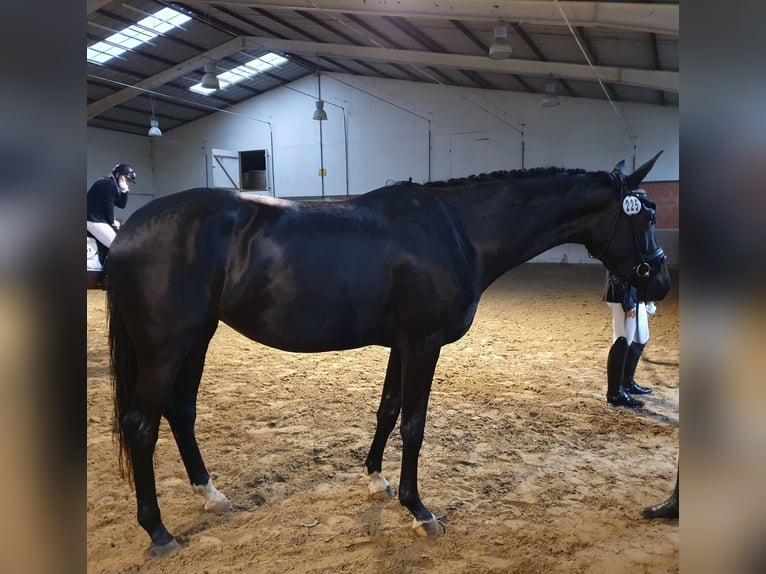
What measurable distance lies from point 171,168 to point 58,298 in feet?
82.6

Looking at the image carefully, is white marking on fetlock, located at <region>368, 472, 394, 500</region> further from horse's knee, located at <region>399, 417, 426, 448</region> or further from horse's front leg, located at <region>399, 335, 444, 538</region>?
horse's knee, located at <region>399, 417, 426, 448</region>

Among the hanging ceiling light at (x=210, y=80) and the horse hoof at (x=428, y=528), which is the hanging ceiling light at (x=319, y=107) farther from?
the horse hoof at (x=428, y=528)

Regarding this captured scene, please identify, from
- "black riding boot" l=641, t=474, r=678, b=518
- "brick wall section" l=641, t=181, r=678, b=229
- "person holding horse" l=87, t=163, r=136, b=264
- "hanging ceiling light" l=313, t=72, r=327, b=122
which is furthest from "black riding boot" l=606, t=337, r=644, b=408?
"hanging ceiling light" l=313, t=72, r=327, b=122

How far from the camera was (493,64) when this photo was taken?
13.2m

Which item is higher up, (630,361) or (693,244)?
(693,244)

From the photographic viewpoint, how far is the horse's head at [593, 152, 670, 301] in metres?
2.78

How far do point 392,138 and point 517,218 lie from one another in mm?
17236

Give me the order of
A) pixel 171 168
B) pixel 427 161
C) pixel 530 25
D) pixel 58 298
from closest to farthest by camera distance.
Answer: pixel 58 298 < pixel 530 25 < pixel 427 161 < pixel 171 168

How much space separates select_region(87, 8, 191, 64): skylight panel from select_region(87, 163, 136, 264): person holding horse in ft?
34.3

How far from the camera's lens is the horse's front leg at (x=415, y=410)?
259 centimetres

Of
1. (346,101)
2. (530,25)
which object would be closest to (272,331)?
(530,25)

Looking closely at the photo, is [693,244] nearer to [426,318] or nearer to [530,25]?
[426,318]

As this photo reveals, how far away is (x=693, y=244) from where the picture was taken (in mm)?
544

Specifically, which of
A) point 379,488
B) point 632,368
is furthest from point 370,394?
point 632,368
